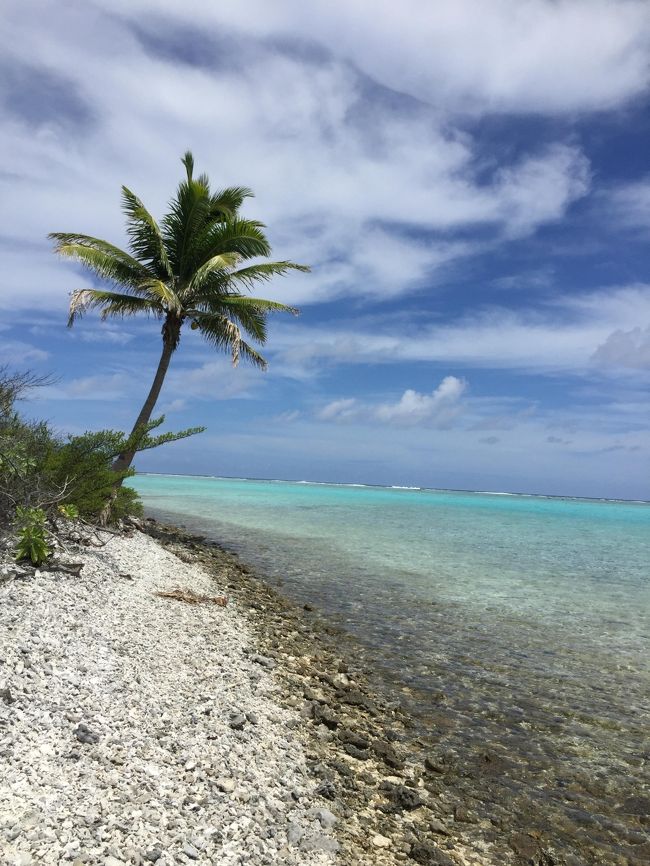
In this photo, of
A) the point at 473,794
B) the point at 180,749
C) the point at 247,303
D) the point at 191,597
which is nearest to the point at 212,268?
the point at 247,303

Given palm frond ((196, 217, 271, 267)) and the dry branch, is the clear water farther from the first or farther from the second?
palm frond ((196, 217, 271, 267))

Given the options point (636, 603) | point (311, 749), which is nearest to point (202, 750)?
point (311, 749)

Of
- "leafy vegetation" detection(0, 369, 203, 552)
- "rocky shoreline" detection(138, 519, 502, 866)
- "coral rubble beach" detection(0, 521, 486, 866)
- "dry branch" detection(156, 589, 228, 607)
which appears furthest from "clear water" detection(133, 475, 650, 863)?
"leafy vegetation" detection(0, 369, 203, 552)

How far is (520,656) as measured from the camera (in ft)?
31.3

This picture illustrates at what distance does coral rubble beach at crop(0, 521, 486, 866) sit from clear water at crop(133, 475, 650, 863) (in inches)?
40.9

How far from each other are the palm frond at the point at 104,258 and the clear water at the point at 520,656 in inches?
406

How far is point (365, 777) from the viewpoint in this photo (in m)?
5.29

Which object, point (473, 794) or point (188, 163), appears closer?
point (473, 794)

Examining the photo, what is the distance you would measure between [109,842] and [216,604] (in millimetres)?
6937

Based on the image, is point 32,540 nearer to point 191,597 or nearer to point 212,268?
point 191,597

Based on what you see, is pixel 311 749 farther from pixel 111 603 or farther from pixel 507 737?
pixel 111 603

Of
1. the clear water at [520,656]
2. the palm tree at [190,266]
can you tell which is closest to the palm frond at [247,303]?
the palm tree at [190,266]

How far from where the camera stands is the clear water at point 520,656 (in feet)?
18.1

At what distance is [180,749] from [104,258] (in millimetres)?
16416
